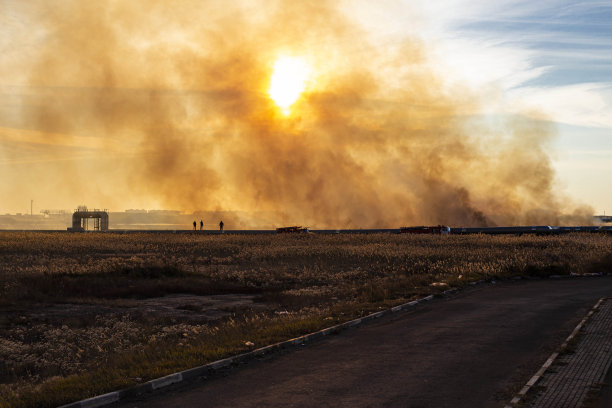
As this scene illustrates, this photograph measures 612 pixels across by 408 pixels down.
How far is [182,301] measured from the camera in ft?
90.4

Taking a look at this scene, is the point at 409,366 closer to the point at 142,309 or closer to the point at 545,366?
the point at 545,366

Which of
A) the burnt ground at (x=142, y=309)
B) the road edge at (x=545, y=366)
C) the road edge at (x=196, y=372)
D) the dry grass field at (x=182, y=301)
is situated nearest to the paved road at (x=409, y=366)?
the road edge at (x=545, y=366)

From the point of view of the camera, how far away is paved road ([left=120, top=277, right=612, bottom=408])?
32.6 feet

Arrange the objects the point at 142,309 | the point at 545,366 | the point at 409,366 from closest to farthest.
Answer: the point at 545,366 < the point at 409,366 < the point at 142,309

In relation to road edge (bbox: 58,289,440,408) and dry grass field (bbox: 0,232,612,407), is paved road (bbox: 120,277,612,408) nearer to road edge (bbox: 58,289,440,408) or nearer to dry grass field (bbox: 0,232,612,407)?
road edge (bbox: 58,289,440,408)

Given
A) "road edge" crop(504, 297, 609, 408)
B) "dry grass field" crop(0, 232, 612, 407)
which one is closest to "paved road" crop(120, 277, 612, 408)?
"road edge" crop(504, 297, 609, 408)

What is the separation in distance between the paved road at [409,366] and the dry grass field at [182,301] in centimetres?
155

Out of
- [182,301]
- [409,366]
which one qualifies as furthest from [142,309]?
[409,366]

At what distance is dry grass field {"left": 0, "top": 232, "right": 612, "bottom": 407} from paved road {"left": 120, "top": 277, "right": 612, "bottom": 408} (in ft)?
5.10

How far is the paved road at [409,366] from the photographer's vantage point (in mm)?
9945

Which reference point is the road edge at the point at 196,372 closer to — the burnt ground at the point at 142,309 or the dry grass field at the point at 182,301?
the dry grass field at the point at 182,301

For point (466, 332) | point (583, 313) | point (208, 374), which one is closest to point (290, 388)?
point (208, 374)

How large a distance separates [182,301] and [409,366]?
17.6 meters

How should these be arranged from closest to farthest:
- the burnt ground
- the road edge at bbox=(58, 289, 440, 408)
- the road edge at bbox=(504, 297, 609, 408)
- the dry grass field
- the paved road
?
the road edge at bbox=(504, 297, 609, 408) < the paved road < the road edge at bbox=(58, 289, 440, 408) < the dry grass field < the burnt ground
